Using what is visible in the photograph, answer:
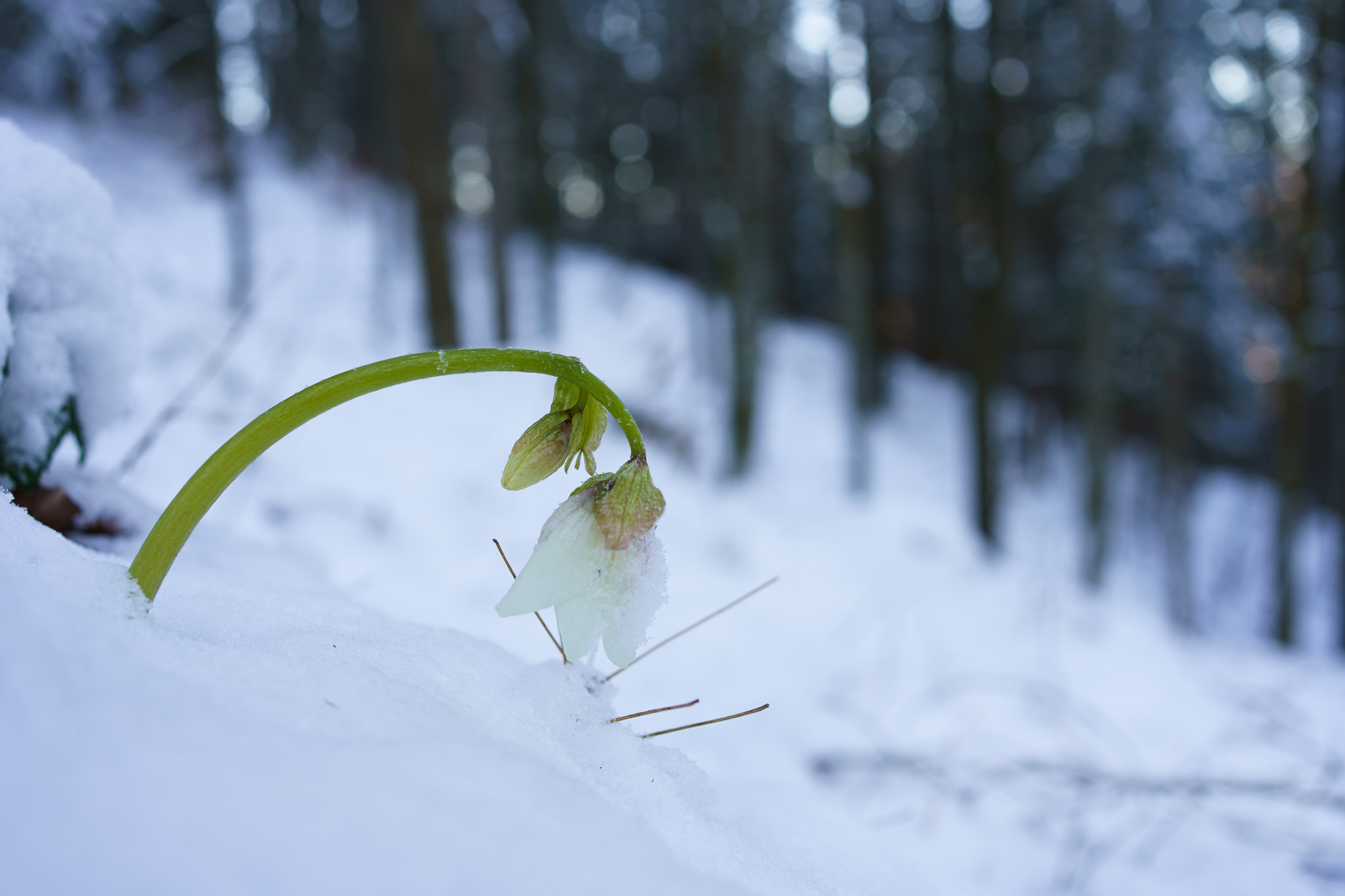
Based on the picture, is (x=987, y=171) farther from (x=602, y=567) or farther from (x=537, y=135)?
(x=602, y=567)

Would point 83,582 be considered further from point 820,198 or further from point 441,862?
point 820,198

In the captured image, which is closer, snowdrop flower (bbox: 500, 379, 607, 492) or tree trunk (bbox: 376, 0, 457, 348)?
snowdrop flower (bbox: 500, 379, 607, 492)

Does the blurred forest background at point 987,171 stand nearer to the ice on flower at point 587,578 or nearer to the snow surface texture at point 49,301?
the snow surface texture at point 49,301

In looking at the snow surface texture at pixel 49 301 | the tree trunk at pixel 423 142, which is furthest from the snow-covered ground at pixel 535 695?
the tree trunk at pixel 423 142

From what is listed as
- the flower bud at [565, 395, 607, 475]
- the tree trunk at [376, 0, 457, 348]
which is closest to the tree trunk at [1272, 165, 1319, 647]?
the tree trunk at [376, 0, 457, 348]

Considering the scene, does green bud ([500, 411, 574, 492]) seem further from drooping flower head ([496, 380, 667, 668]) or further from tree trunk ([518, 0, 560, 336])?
tree trunk ([518, 0, 560, 336])

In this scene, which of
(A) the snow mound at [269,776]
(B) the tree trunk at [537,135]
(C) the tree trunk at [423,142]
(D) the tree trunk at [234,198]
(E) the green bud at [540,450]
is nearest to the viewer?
(A) the snow mound at [269,776]
